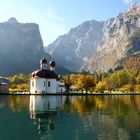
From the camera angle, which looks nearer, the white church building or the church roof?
the white church building

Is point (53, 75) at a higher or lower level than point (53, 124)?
higher

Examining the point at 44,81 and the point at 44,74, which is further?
the point at 44,74

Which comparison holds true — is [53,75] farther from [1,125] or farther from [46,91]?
[1,125]

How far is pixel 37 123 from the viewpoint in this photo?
1829 inches

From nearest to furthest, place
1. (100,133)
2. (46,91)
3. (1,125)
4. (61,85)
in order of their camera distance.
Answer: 1. (100,133)
2. (1,125)
3. (46,91)
4. (61,85)

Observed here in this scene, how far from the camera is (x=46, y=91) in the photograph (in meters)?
166

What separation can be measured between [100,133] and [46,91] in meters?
128

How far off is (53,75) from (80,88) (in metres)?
24.7

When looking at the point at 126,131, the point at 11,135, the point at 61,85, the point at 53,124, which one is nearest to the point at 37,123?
the point at 53,124

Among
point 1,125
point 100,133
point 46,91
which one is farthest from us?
point 46,91

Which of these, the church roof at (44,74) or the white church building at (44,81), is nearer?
the white church building at (44,81)

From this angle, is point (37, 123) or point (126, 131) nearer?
point (126, 131)

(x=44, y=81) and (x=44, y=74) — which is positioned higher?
(x=44, y=74)

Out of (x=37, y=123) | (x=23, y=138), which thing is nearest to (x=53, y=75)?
(x=37, y=123)
